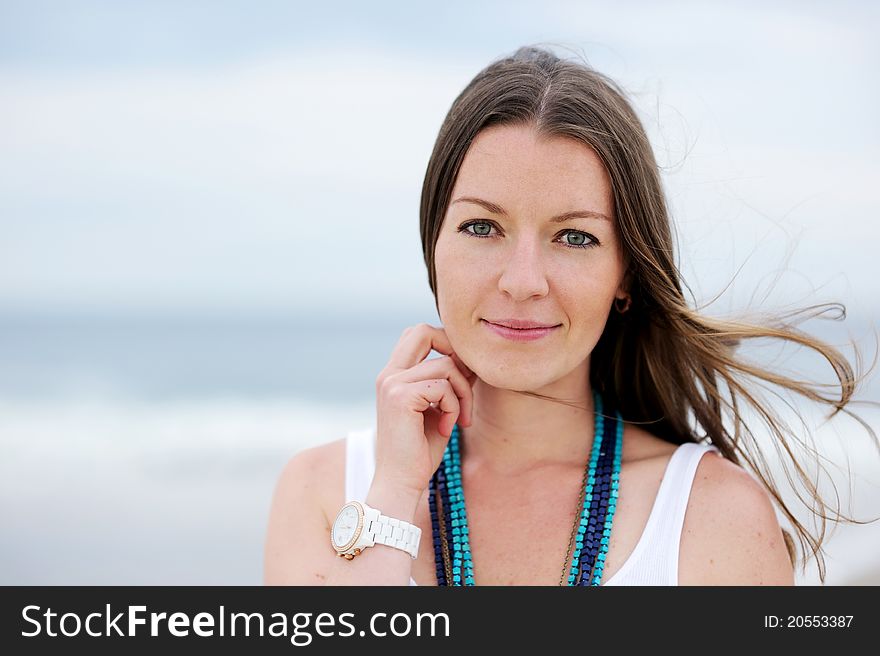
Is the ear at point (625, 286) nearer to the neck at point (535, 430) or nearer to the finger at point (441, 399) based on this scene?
the neck at point (535, 430)

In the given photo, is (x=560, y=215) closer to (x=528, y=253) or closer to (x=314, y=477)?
(x=528, y=253)

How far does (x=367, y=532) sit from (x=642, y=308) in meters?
1.24

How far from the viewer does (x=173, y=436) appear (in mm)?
11211

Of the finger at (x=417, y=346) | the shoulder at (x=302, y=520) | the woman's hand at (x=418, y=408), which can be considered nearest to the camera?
the woman's hand at (x=418, y=408)

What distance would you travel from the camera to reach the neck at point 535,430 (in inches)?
134

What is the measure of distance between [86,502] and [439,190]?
6.66m

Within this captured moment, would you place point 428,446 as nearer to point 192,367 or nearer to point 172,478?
point 172,478

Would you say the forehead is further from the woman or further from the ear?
the ear

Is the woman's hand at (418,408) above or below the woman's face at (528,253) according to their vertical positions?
below

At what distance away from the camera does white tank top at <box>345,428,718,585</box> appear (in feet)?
9.55

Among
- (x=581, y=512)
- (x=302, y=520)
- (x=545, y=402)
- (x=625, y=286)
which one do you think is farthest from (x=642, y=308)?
(x=302, y=520)

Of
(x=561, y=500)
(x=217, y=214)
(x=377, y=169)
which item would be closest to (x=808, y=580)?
(x=561, y=500)

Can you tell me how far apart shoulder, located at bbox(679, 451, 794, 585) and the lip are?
671 mm

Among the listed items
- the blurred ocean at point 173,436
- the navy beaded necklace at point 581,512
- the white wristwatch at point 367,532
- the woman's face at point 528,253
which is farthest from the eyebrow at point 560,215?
the blurred ocean at point 173,436
